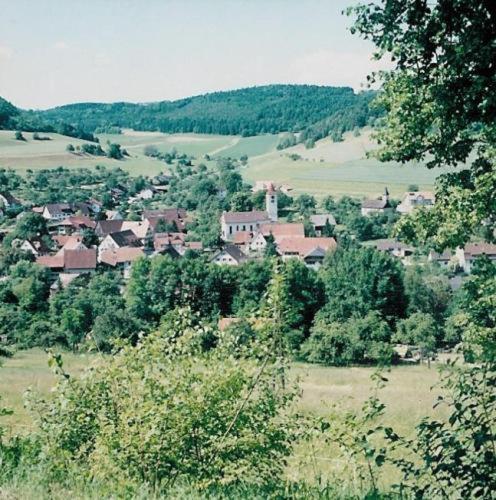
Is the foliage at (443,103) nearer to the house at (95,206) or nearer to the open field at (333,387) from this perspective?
the open field at (333,387)

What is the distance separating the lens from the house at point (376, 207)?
306 feet

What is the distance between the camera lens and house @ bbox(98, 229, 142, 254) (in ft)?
256

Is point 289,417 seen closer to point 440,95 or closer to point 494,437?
point 494,437

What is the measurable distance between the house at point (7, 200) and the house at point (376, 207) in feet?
164

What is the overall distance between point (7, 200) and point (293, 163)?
65.3 metres

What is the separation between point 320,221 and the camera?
3497 inches

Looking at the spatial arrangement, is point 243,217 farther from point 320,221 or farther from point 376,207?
point 376,207

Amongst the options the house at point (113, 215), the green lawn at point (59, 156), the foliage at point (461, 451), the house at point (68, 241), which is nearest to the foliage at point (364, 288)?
the house at point (68, 241)

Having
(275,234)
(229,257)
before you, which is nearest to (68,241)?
(229,257)

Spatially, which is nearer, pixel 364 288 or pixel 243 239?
pixel 364 288

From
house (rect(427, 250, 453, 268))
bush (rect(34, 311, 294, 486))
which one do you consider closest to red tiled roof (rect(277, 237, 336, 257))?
house (rect(427, 250, 453, 268))

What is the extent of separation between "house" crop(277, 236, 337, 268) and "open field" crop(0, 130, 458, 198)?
23.1m

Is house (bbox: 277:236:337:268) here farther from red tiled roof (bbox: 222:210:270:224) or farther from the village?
red tiled roof (bbox: 222:210:270:224)

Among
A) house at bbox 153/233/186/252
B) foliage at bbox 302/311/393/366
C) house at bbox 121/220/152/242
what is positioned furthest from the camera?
house at bbox 121/220/152/242
